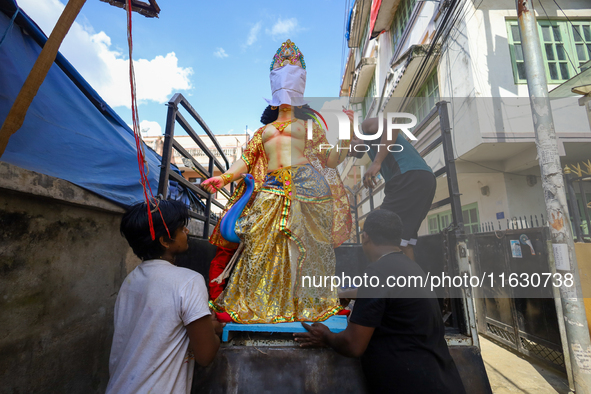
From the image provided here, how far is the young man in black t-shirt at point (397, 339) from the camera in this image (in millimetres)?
1445

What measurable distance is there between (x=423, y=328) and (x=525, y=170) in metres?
7.27

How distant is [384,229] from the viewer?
1.79 metres

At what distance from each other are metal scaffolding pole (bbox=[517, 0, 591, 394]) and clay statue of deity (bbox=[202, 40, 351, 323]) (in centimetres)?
305

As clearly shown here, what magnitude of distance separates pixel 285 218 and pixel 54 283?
144 cm

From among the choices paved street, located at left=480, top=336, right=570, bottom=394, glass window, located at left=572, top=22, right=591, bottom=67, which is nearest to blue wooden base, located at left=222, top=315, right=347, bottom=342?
paved street, located at left=480, top=336, right=570, bottom=394

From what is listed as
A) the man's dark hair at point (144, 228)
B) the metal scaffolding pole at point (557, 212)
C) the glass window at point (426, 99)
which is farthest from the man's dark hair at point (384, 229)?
the glass window at point (426, 99)

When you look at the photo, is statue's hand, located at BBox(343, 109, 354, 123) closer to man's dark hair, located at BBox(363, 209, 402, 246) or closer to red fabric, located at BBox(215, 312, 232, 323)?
man's dark hair, located at BBox(363, 209, 402, 246)

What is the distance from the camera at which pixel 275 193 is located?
7.17 ft

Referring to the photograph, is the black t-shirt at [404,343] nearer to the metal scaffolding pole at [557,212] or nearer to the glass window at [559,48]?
the metal scaffolding pole at [557,212]

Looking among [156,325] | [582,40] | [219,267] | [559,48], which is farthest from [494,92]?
[156,325]

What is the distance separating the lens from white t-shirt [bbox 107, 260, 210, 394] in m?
1.25

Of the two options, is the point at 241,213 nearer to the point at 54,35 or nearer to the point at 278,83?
the point at 278,83

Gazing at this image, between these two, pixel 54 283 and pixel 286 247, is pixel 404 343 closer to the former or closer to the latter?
pixel 286 247

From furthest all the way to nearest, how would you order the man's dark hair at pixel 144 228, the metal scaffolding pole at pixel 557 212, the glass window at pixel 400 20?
the glass window at pixel 400 20, the metal scaffolding pole at pixel 557 212, the man's dark hair at pixel 144 228
